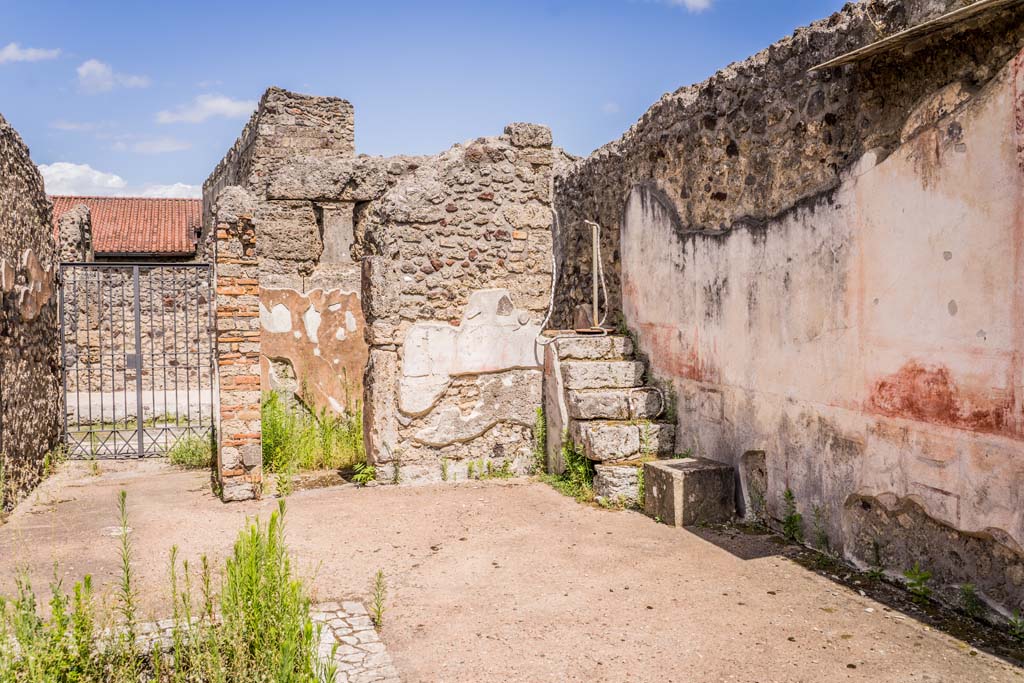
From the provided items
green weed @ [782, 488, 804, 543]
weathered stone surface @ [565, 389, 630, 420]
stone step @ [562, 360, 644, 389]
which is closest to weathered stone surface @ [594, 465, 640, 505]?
weathered stone surface @ [565, 389, 630, 420]

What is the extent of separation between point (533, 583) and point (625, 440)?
1.92 metres

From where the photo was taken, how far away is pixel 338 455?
25.2 ft

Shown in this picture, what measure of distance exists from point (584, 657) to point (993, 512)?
6.06 ft

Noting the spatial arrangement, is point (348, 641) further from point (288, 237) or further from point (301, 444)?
point (288, 237)

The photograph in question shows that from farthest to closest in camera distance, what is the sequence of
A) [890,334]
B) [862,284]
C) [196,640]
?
[862,284], [890,334], [196,640]

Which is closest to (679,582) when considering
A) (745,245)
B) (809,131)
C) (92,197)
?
(745,245)

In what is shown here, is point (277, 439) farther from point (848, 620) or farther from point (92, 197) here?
point (92, 197)

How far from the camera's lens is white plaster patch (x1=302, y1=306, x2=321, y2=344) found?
361 inches

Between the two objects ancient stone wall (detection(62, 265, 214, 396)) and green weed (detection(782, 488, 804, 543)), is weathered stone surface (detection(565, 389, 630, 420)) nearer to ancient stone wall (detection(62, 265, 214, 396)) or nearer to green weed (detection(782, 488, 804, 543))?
green weed (detection(782, 488, 804, 543))

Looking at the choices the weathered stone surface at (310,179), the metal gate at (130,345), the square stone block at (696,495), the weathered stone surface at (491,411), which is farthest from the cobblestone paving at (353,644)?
the metal gate at (130,345)

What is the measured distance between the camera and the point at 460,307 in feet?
22.6

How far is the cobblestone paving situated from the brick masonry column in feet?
8.24

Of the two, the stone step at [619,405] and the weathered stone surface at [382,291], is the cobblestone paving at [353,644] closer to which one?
the stone step at [619,405]

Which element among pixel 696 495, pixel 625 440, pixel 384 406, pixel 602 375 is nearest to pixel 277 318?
pixel 384 406
